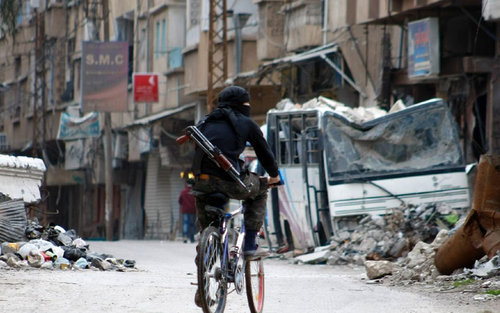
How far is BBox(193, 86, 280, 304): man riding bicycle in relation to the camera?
9.09 metres

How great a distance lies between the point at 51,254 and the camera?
48.6 feet

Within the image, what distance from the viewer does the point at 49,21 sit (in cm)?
5322

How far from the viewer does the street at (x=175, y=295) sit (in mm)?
10078

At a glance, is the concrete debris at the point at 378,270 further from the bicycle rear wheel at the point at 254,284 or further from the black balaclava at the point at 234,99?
the black balaclava at the point at 234,99

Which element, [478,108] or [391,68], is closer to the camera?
[478,108]

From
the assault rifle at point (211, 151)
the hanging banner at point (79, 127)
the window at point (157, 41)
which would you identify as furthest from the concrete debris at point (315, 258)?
the hanging banner at point (79, 127)

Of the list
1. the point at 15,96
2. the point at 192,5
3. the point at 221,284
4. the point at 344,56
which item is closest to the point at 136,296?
the point at 221,284

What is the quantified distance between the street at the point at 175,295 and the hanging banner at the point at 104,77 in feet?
73.5

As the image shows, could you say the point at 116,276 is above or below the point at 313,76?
below

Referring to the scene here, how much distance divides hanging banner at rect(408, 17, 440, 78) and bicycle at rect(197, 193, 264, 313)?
595 inches

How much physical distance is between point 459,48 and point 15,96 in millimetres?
40317

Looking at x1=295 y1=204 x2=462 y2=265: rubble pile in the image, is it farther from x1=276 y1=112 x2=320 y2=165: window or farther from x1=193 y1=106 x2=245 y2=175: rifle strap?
x1=193 y1=106 x2=245 y2=175: rifle strap

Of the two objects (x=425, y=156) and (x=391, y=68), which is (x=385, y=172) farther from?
(x=391, y=68)

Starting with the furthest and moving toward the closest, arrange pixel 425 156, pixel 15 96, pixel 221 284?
pixel 15 96 → pixel 425 156 → pixel 221 284
